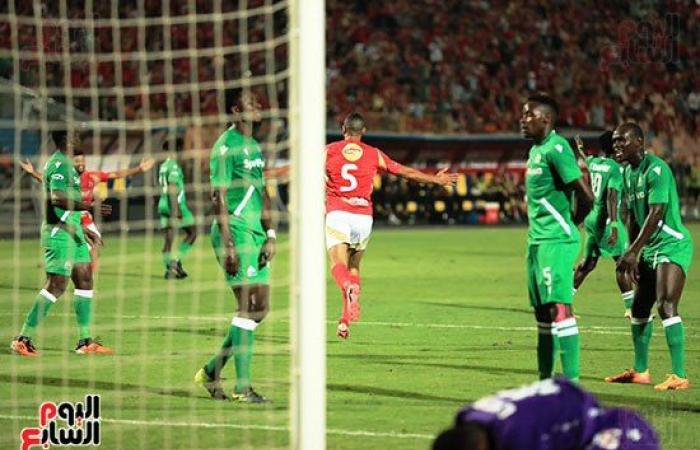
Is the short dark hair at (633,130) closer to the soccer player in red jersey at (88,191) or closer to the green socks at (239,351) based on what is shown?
the green socks at (239,351)

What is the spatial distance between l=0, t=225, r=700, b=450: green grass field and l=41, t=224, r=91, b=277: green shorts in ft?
2.62

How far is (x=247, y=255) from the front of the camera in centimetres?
962

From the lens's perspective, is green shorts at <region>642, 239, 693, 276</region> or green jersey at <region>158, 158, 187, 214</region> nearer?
green shorts at <region>642, 239, 693, 276</region>

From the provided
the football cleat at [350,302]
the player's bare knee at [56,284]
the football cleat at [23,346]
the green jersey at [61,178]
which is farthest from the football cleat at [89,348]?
the football cleat at [350,302]

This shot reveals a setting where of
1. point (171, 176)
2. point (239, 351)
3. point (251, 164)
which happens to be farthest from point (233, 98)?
point (171, 176)

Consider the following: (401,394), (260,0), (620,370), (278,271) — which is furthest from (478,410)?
(260,0)

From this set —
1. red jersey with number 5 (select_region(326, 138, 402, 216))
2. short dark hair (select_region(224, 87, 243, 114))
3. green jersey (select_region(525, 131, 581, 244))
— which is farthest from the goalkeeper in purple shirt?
red jersey with number 5 (select_region(326, 138, 402, 216))

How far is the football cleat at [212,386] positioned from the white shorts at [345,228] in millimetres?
4167

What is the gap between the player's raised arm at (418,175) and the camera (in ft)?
41.3

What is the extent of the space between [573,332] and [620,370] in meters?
2.41

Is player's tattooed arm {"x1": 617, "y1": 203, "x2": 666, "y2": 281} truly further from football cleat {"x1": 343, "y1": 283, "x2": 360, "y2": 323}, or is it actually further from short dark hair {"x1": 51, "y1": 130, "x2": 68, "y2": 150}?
short dark hair {"x1": 51, "y1": 130, "x2": 68, "y2": 150}

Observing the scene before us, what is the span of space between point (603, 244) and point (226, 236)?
5664 millimetres

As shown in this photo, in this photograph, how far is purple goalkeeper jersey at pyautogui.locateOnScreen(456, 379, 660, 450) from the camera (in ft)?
16.0

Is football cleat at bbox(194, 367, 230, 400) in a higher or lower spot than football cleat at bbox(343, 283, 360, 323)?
lower
